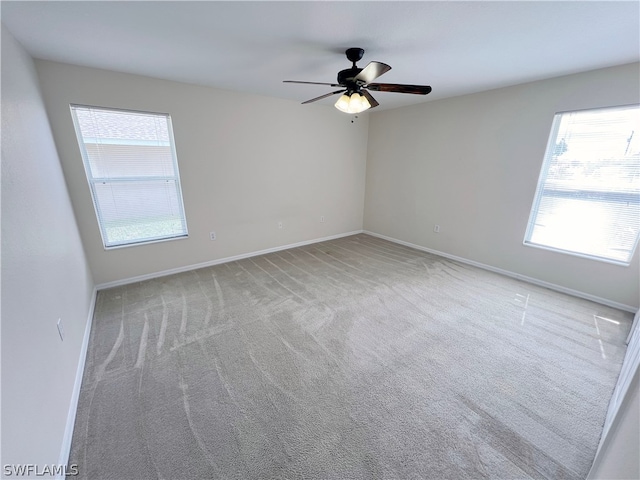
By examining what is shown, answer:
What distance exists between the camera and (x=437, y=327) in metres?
2.38

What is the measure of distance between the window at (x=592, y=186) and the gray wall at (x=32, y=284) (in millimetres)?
4613

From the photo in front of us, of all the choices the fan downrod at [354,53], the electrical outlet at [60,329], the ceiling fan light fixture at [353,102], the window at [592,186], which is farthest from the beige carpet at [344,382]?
the fan downrod at [354,53]

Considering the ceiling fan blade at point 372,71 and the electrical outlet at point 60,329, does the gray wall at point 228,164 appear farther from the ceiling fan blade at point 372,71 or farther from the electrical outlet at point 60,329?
the ceiling fan blade at point 372,71

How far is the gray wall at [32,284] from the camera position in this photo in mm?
1030

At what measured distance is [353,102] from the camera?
7.27ft

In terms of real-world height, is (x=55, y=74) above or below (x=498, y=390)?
→ above

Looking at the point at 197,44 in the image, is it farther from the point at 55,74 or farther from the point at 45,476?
the point at 45,476

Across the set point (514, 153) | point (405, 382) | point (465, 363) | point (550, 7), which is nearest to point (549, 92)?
point (514, 153)

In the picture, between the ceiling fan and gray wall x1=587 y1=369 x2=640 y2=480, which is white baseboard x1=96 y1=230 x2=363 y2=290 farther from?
gray wall x1=587 y1=369 x2=640 y2=480

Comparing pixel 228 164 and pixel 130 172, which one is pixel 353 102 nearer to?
pixel 228 164

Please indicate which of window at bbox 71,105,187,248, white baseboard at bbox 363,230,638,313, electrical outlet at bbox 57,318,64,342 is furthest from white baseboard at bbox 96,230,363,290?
white baseboard at bbox 363,230,638,313

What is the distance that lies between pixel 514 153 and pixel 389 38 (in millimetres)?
2380

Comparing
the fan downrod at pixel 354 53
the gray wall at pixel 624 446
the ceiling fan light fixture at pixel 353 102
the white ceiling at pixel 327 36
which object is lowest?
the gray wall at pixel 624 446

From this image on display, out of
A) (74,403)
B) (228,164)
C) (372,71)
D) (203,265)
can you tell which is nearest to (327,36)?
(372,71)
